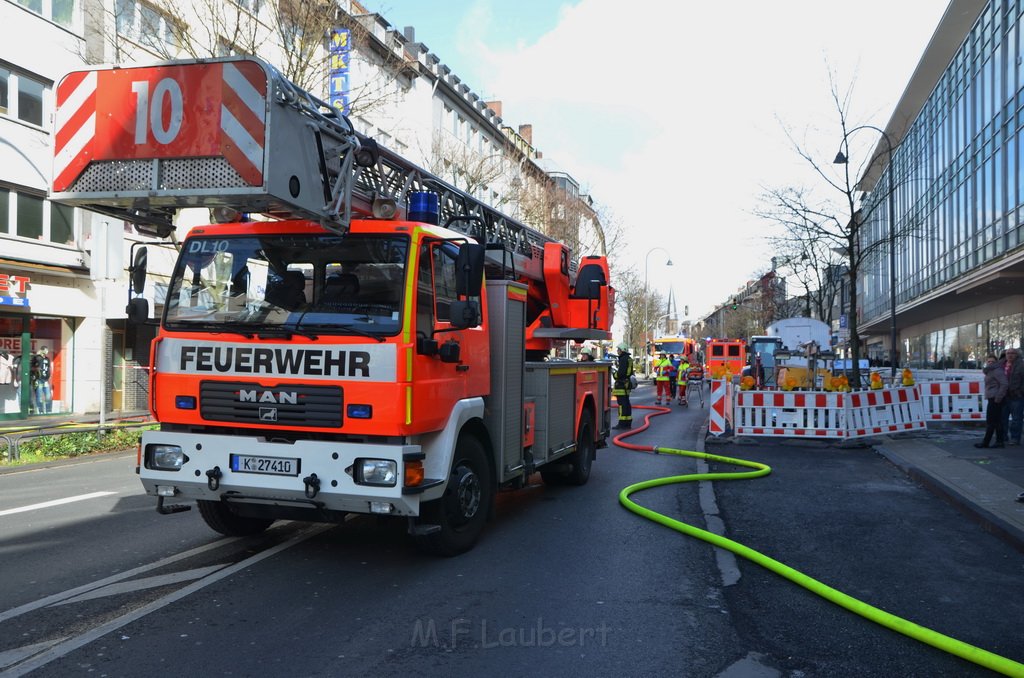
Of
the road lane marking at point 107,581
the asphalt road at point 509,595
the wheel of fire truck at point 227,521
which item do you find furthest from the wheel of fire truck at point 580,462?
the road lane marking at point 107,581

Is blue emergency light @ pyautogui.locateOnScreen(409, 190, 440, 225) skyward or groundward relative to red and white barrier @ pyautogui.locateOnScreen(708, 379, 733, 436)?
skyward

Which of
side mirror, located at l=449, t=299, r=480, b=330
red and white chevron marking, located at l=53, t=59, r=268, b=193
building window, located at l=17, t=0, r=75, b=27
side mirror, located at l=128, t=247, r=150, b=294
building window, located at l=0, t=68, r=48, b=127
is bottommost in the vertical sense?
side mirror, located at l=449, t=299, r=480, b=330

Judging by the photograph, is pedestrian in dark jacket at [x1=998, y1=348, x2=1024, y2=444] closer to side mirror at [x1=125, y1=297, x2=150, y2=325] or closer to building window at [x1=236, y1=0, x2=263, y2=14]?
side mirror at [x1=125, y1=297, x2=150, y2=325]

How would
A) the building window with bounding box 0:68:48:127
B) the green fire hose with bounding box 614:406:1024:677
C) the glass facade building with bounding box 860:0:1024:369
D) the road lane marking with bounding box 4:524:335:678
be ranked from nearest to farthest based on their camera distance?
1. the road lane marking with bounding box 4:524:335:678
2. the green fire hose with bounding box 614:406:1024:677
3. the building window with bounding box 0:68:48:127
4. the glass facade building with bounding box 860:0:1024:369

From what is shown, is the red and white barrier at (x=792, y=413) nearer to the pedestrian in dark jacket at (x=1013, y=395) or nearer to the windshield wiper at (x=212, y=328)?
the pedestrian in dark jacket at (x=1013, y=395)

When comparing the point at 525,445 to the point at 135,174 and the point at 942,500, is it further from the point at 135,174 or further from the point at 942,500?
the point at 942,500

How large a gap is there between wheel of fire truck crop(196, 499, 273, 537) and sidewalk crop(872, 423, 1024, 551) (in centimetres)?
645

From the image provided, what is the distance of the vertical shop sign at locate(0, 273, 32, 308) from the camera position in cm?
1822

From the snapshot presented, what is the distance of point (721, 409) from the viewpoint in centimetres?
1523

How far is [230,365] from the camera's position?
5.47 metres

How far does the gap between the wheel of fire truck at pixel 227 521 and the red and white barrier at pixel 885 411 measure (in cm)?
1131

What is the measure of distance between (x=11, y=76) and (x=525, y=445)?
18.4 metres

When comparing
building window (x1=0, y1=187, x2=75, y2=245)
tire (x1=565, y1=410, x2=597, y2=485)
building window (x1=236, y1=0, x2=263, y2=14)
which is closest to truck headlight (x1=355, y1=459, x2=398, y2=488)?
tire (x1=565, y1=410, x2=597, y2=485)

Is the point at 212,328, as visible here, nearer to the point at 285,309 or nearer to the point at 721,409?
the point at 285,309
